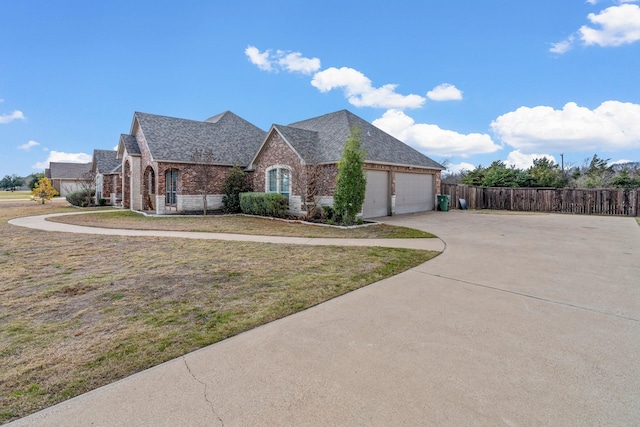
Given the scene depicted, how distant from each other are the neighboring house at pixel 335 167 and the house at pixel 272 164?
5cm

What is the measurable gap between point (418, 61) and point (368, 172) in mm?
6583

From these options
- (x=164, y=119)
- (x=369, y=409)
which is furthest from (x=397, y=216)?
(x=164, y=119)

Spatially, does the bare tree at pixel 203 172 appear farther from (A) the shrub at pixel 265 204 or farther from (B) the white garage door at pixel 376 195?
(B) the white garage door at pixel 376 195

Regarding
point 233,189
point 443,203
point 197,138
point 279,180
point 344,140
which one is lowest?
point 443,203

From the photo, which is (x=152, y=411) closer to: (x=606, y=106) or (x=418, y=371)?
(x=418, y=371)

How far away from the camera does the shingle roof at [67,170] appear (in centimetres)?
4838

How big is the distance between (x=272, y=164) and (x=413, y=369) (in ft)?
53.2

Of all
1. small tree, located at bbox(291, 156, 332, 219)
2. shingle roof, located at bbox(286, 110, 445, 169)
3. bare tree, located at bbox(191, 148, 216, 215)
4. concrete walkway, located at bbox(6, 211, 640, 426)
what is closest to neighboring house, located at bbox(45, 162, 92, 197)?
bare tree, located at bbox(191, 148, 216, 215)

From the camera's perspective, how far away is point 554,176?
87.8 feet

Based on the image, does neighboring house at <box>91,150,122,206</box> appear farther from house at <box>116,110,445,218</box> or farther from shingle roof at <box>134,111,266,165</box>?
shingle roof at <box>134,111,266,165</box>

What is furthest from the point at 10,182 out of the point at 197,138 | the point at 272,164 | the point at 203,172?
the point at 272,164

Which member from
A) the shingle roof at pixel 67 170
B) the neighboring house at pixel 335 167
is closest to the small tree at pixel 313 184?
the neighboring house at pixel 335 167

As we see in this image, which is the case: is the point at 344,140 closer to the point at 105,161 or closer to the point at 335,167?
the point at 335,167

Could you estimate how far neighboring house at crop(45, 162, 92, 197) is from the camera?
154ft
